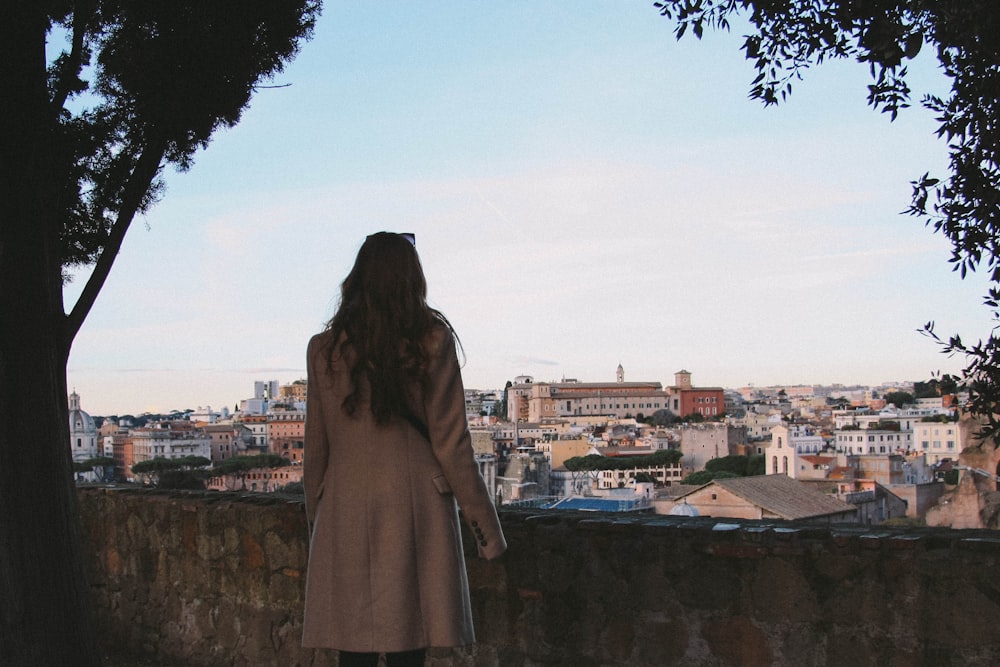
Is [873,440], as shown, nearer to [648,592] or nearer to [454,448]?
[648,592]

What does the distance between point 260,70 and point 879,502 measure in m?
38.2

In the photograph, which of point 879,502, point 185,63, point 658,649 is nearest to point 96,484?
point 185,63

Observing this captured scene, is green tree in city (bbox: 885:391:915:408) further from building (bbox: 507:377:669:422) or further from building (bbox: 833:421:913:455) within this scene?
building (bbox: 507:377:669:422)

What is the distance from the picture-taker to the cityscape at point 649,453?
21.7 meters

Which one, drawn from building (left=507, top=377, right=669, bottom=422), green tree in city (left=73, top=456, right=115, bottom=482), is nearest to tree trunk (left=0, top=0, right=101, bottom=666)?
green tree in city (left=73, top=456, right=115, bottom=482)

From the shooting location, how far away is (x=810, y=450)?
82.0 m

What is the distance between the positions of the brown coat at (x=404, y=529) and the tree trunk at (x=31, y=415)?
5.40 ft

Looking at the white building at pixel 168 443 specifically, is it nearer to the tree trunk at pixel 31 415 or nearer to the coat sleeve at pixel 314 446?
the tree trunk at pixel 31 415

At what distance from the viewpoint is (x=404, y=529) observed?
2.22m

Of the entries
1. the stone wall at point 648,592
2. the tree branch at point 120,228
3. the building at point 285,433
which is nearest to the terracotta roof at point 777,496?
the stone wall at point 648,592

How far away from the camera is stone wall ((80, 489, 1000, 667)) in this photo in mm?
2689

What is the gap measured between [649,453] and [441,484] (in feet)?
268

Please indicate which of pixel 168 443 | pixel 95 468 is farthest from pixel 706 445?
pixel 95 468

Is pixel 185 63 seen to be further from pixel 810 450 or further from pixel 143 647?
pixel 810 450
